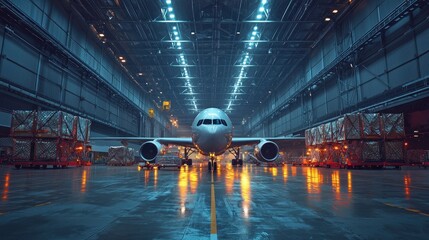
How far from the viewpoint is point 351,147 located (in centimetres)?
2119

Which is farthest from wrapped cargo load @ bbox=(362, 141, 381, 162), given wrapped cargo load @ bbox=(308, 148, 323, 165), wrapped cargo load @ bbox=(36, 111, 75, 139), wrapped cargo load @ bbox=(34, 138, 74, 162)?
wrapped cargo load @ bbox=(34, 138, 74, 162)

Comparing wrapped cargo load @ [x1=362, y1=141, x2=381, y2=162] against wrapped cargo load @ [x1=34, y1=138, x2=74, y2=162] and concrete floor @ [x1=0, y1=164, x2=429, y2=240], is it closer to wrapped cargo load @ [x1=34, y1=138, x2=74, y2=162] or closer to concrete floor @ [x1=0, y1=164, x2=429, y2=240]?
concrete floor @ [x1=0, y1=164, x2=429, y2=240]

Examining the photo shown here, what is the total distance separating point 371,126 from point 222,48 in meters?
19.8

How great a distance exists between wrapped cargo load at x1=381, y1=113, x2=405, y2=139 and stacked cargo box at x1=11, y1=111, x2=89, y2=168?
25395 mm

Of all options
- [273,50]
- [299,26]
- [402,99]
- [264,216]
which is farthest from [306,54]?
[264,216]

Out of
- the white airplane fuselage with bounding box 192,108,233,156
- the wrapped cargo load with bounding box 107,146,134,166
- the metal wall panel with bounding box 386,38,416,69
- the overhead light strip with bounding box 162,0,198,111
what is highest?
the overhead light strip with bounding box 162,0,198,111

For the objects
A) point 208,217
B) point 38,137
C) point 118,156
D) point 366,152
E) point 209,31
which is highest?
point 209,31

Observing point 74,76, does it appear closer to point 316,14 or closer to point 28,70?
point 28,70

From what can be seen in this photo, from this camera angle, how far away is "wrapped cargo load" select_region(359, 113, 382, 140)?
20.4 metres

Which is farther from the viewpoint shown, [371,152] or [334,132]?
[334,132]

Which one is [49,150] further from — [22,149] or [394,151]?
[394,151]

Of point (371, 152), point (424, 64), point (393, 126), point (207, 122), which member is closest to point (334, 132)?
point (371, 152)

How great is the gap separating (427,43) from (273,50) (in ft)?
62.6

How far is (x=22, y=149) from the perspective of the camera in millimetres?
19094
